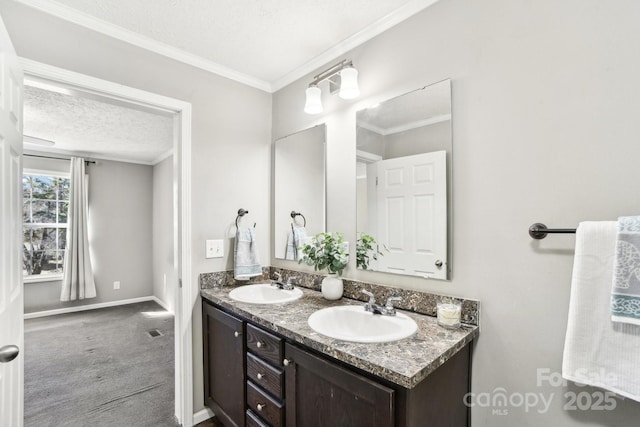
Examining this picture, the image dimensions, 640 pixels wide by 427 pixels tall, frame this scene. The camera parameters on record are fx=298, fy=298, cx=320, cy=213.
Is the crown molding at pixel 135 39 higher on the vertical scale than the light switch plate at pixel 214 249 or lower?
higher

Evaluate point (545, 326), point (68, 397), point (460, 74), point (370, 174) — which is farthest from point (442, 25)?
point (68, 397)

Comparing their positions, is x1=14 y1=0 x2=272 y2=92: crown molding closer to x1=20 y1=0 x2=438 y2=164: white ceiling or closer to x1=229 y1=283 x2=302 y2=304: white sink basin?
x1=20 y1=0 x2=438 y2=164: white ceiling

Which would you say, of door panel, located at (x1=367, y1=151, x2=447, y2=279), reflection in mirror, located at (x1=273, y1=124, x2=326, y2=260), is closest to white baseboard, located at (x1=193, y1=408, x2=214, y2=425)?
reflection in mirror, located at (x1=273, y1=124, x2=326, y2=260)

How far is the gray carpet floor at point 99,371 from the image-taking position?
2.03 m

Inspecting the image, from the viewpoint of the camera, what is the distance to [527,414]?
1.15 meters

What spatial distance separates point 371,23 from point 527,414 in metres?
1.96

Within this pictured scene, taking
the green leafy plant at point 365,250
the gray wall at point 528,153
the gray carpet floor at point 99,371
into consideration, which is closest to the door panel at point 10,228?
the gray carpet floor at point 99,371

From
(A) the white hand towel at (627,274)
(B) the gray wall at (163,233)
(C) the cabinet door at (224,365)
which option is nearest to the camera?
(A) the white hand towel at (627,274)

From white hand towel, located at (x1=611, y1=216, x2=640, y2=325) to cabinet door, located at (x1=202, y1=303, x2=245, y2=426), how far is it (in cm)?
150

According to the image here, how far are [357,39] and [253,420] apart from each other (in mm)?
2163

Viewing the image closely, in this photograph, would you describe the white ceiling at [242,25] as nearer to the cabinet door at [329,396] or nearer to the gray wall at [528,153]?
the gray wall at [528,153]

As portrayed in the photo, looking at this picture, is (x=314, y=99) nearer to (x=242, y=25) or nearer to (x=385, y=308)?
(x=242, y=25)

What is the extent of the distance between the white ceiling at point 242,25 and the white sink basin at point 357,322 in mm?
1504

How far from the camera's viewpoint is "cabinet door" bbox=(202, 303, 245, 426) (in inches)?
63.1
